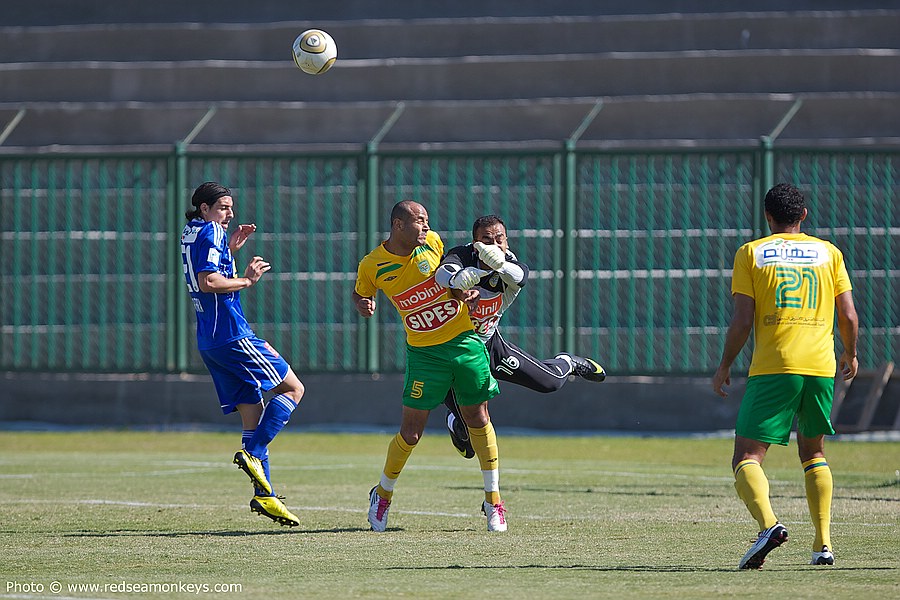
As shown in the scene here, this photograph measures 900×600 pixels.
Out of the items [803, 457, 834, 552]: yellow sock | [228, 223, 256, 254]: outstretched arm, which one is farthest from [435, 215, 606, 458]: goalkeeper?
[803, 457, 834, 552]: yellow sock

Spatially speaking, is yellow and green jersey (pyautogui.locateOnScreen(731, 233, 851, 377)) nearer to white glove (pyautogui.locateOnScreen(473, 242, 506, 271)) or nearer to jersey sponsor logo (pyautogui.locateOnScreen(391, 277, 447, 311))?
white glove (pyautogui.locateOnScreen(473, 242, 506, 271))

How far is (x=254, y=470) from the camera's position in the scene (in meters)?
9.44

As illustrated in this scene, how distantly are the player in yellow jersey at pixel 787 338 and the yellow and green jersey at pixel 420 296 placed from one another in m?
2.09

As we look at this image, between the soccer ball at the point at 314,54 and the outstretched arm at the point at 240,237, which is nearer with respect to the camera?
the outstretched arm at the point at 240,237

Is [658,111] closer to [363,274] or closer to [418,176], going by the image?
[418,176]

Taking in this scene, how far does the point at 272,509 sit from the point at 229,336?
1.26m

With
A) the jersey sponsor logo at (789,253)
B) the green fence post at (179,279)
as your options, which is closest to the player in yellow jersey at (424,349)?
the jersey sponsor logo at (789,253)

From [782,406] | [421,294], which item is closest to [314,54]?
[421,294]

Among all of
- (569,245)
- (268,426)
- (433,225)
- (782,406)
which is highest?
(433,225)

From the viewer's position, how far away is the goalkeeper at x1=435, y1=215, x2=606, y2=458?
912cm

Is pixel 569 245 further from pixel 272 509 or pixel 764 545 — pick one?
pixel 764 545

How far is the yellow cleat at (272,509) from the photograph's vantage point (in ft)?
30.3

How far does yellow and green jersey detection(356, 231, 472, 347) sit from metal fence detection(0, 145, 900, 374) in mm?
9821

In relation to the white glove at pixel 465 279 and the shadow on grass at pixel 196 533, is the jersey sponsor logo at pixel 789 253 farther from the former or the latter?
the shadow on grass at pixel 196 533
